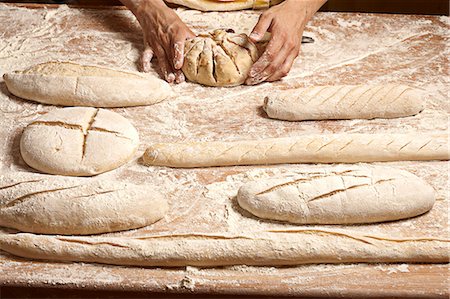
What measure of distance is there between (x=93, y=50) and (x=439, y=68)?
1.40m

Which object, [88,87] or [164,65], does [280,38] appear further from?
[88,87]

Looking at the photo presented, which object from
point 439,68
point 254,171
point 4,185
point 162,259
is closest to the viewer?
point 162,259

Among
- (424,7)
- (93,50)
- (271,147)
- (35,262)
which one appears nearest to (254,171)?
(271,147)

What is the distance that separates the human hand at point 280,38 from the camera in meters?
2.44

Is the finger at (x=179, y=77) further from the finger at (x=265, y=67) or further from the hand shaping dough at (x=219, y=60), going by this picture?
the finger at (x=265, y=67)

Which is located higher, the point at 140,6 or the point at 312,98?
the point at 140,6

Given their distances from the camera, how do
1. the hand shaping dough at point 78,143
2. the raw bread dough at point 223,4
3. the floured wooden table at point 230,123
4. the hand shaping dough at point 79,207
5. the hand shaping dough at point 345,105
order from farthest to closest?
the raw bread dough at point 223,4 < the hand shaping dough at point 345,105 < the hand shaping dough at point 78,143 < the hand shaping dough at point 79,207 < the floured wooden table at point 230,123

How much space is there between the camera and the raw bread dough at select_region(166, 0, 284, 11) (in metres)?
2.96

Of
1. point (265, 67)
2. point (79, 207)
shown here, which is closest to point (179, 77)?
point (265, 67)

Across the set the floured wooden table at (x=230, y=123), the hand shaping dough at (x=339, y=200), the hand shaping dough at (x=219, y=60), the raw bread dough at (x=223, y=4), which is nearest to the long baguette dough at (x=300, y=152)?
the floured wooden table at (x=230, y=123)

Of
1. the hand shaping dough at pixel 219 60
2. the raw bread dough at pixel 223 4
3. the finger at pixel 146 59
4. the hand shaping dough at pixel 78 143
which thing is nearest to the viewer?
the hand shaping dough at pixel 78 143

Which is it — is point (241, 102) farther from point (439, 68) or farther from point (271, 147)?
point (439, 68)

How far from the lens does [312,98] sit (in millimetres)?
2242

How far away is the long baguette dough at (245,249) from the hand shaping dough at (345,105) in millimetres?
610
